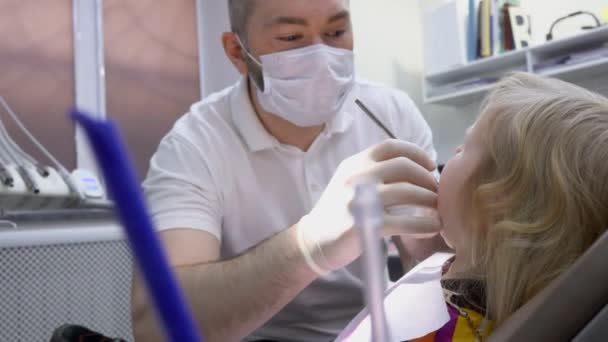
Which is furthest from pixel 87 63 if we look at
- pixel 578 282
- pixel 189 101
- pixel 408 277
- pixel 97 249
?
pixel 578 282

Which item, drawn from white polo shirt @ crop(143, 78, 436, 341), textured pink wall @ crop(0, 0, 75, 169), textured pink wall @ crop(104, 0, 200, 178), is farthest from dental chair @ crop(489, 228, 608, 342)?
textured pink wall @ crop(104, 0, 200, 178)

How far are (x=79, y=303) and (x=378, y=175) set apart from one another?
0.99 metres

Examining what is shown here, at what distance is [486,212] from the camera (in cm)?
80

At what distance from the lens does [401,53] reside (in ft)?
10.5

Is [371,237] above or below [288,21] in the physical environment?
below

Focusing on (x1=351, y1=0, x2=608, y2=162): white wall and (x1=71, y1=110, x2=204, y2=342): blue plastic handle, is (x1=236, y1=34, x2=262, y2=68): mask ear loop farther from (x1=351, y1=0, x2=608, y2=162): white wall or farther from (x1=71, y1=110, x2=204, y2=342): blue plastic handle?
(x1=351, y1=0, x2=608, y2=162): white wall

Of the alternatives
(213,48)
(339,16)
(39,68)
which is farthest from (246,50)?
(213,48)

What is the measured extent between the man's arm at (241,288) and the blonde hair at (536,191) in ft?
0.94

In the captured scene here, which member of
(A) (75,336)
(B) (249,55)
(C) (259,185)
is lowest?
(A) (75,336)

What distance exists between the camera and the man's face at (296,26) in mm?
1232

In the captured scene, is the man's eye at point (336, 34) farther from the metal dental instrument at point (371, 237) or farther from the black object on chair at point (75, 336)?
the metal dental instrument at point (371, 237)

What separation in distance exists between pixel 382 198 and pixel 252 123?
663 millimetres

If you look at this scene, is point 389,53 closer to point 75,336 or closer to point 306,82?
point 306,82

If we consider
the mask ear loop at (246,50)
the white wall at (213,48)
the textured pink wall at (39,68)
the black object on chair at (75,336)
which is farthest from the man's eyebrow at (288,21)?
the white wall at (213,48)
